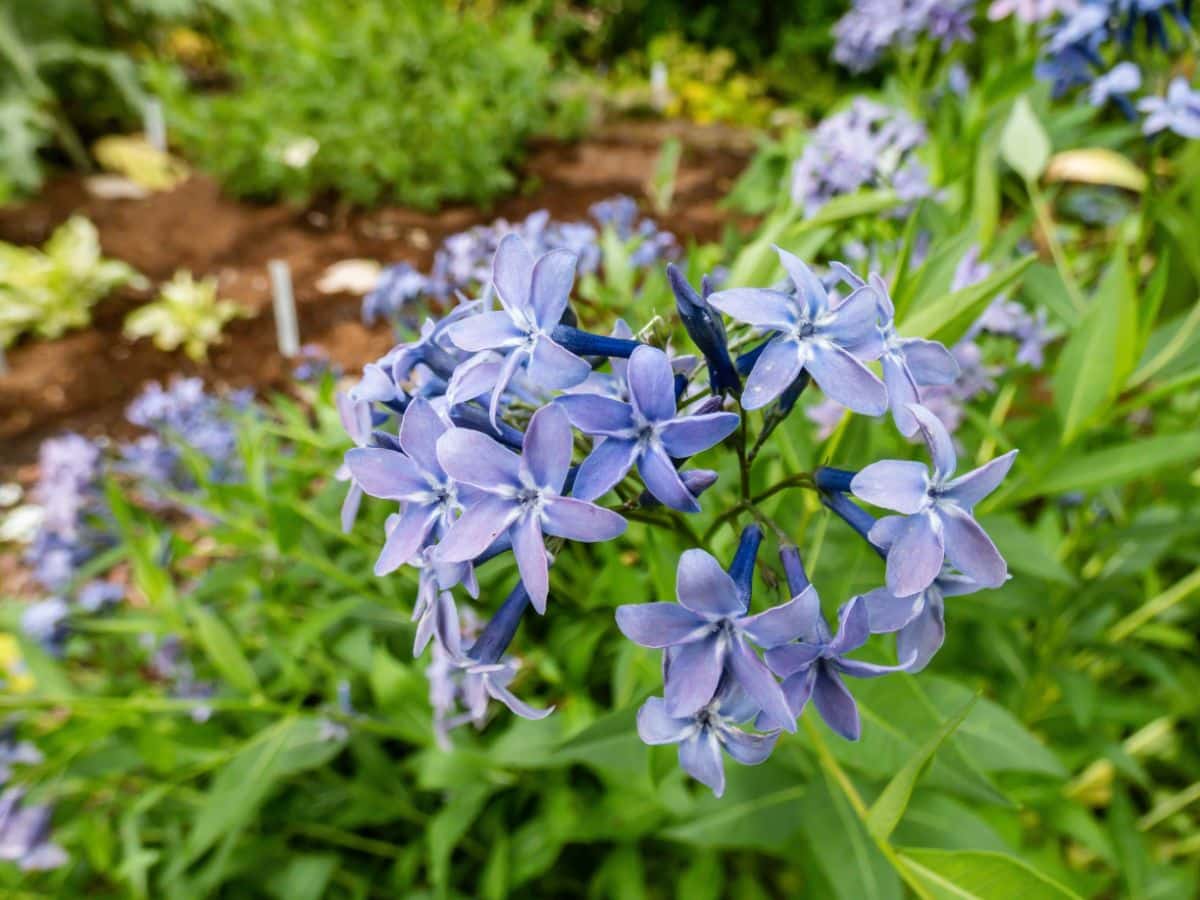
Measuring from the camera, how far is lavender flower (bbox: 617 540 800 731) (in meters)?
0.67

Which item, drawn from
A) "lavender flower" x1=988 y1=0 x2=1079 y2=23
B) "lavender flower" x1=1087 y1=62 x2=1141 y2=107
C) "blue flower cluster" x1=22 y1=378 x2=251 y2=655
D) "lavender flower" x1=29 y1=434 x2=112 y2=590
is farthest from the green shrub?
"lavender flower" x1=1087 y1=62 x2=1141 y2=107

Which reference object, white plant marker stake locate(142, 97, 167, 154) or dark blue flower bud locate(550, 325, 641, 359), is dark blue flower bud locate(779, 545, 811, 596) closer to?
dark blue flower bud locate(550, 325, 641, 359)

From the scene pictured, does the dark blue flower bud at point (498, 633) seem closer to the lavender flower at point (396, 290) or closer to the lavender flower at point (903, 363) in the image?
the lavender flower at point (903, 363)

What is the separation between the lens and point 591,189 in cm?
457

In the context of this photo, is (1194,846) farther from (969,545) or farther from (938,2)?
(938,2)

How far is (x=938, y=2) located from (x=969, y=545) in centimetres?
179

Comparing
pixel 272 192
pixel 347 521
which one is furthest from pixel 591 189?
pixel 347 521

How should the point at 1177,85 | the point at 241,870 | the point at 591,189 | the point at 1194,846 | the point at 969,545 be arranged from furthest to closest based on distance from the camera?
the point at 591,189
the point at 1194,846
the point at 241,870
the point at 1177,85
the point at 969,545

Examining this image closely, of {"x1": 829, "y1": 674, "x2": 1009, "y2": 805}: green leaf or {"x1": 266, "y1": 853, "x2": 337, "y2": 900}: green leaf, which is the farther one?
{"x1": 266, "y1": 853, "x2": 337, "y2": 900}: green leaf

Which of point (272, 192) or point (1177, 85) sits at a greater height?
point (1177, 85)

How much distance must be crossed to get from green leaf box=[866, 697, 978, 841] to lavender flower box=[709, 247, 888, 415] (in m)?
0.29

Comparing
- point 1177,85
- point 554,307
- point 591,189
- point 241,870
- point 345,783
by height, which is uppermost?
point 1177,85

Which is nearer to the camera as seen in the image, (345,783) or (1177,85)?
(1177,85)

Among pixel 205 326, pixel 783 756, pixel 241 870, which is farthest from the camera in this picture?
pixel 205 326
